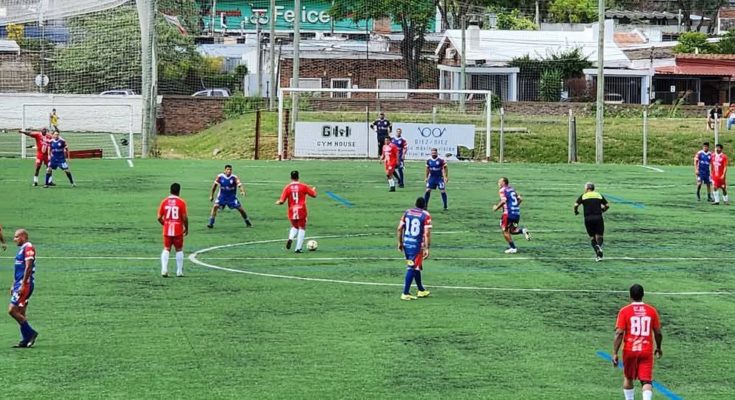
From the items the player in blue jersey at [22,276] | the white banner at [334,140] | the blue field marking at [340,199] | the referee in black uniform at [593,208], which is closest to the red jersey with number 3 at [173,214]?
the player in blue jersey at [22,276]

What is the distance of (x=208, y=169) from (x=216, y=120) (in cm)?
2269

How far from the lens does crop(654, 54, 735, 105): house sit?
3428 inches

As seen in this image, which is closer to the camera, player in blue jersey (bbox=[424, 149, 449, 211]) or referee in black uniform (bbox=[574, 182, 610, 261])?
referee in black uniform (bbox=[574, 182, 610, 261])

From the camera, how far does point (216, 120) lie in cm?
7538

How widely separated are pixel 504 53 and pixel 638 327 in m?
72.8

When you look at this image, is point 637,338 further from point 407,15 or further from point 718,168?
point 407,15

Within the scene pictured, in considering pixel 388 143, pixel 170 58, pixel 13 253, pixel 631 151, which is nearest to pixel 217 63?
pixel 170 58

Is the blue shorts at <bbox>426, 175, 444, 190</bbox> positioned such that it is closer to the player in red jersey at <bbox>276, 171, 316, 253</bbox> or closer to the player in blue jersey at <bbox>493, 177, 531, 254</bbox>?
the player in blue jersey at <bbox>493, 177, 531, 254</bbox>

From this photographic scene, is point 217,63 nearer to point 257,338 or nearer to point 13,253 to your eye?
point 13,253

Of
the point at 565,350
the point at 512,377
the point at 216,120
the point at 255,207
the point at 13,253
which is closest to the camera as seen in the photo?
the point at 512,377

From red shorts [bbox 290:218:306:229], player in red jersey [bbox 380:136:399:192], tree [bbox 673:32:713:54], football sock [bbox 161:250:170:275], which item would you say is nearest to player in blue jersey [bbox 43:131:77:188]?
player in red jersey [bbox 380:136:399:192]

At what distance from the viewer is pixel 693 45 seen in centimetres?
9831

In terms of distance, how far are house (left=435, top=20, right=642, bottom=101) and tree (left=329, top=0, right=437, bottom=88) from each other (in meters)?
1.73

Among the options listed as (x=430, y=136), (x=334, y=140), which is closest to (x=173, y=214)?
(x=334, y=140)
